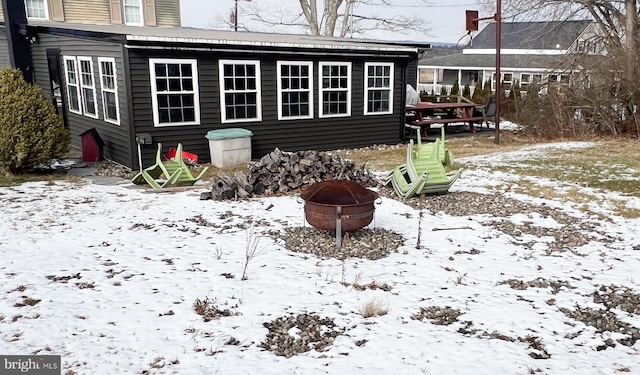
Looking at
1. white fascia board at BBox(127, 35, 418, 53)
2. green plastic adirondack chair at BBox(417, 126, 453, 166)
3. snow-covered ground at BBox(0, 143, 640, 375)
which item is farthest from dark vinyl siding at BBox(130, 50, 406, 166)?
green plastic adirondack chair at BBox(417, 126, 453, 166)

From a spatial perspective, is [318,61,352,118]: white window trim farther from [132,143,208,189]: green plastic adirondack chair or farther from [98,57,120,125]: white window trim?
[98,57,120,125]: white window trim

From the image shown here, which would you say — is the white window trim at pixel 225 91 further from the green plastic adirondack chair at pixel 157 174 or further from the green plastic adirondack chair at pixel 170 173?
the green plastic adirondack chair at pixel 157 174

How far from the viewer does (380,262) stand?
513 centimetres

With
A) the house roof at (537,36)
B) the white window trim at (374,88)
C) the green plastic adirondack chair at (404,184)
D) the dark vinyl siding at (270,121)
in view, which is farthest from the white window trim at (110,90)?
the house roof at (537,36)

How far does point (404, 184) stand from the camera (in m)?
7.61

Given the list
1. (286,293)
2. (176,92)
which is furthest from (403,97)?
(286,293)

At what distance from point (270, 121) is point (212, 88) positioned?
1604 mm

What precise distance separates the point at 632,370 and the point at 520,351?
0.68 m

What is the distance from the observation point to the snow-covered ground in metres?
3.27

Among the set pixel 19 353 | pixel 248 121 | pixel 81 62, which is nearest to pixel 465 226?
pixel 19 353

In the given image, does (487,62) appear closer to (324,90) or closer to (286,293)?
(324,90)

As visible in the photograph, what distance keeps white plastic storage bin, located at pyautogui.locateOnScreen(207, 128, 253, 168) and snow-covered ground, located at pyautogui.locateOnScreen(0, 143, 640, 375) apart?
3.44 metres

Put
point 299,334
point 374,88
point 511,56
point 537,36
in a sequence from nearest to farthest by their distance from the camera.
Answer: point 299,334 → point 374,88 → point 537,36 → point 511,56

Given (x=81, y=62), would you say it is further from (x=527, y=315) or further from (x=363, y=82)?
(x=527, y=315)
